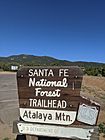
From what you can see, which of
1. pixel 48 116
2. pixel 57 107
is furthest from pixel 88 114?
pixel 48 116

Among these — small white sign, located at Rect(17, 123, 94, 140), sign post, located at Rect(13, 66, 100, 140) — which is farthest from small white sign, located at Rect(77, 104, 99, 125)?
small white sign, located at Rect(17, 123, 94, 140)

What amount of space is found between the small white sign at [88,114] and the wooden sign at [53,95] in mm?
80

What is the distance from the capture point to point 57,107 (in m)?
3.59

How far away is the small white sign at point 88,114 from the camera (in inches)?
137

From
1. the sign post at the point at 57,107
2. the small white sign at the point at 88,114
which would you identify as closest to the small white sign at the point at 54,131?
the sign post at the point at 57,107

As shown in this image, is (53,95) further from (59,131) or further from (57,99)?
(59,131)

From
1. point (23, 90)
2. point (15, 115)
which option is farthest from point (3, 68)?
point (23, 90)

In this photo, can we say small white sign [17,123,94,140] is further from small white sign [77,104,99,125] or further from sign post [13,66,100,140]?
small white sign [77,104,99,125]

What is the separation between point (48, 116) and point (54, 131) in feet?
0.63

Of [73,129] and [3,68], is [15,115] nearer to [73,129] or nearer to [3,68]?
[73,129]

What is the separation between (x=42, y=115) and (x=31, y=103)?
0.21 meters

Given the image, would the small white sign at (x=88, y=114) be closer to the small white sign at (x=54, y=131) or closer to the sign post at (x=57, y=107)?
the sign post at (x=57, y=107)

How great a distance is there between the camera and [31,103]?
3703 millimetres

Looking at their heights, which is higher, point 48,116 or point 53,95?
point 53,95
